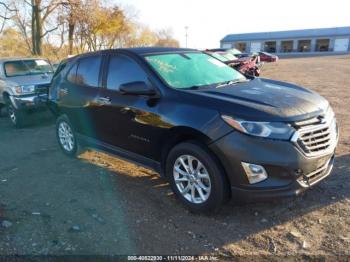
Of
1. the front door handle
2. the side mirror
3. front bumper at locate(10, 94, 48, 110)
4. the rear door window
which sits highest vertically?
the rear door window

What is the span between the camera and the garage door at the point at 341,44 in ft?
234

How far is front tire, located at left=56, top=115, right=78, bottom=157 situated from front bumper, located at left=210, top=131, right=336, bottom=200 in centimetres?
323

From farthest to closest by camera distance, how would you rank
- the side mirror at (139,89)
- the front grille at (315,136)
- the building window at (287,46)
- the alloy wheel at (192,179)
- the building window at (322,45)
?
1. the building window at (287,46)
2. the building window at (322,45)
3. the side mirror at (139,89)
4. the alloy wheel at (192,179)
5. the front grille at (315,136)

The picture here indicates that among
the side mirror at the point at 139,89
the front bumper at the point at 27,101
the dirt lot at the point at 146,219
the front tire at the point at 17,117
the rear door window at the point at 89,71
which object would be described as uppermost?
the rear door window at the point at 89,71

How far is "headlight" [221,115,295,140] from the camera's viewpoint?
3438 millimetres

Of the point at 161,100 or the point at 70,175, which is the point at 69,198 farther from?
the point at 161,100

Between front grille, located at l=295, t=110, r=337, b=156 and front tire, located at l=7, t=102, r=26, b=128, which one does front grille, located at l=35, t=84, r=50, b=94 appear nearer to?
front tire, located at l=7, t=102, r=26, b=128

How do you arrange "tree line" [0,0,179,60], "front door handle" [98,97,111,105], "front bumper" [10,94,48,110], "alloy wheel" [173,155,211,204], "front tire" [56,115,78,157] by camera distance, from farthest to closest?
"tree line" [0,0,179,60] < "front bumper" [10,94,48,110] < "front tire" [56,115,78,157] < "front door handle" [98,97,111,105] < "alloy wheel" [173,155,211,204]

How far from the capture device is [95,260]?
3.23 m

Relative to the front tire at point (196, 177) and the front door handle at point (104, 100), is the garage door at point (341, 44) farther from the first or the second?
the front tire at point (196, 177)

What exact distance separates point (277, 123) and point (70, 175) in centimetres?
333

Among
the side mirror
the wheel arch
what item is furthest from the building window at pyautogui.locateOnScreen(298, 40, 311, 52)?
the wheel arch

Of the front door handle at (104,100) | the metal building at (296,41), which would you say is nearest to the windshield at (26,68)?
the front door handle at (104,100)

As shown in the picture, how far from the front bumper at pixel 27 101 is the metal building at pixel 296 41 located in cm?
7221
